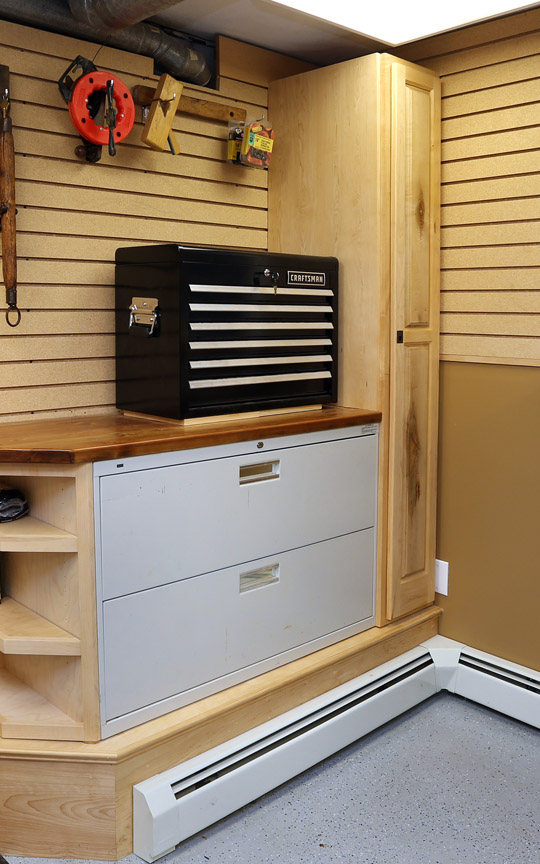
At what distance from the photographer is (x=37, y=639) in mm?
2174

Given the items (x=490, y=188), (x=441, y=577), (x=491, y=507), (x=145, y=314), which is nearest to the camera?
(x=145, y=314)

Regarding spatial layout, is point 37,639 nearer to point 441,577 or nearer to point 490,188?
point 441,577

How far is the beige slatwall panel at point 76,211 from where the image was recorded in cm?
256

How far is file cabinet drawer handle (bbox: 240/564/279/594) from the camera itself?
2.58 metres

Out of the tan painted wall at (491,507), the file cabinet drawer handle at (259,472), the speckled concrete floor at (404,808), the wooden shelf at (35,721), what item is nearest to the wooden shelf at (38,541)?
the wooden shelf at (35,721)

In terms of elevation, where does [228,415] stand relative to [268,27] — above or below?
below

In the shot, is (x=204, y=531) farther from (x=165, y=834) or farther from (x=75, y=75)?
(x=75, y=75)

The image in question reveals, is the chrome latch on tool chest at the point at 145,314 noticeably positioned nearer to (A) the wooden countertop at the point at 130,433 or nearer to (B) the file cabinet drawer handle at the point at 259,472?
(A) the wooden countertop at the point at 130,433

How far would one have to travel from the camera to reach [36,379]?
105 inches

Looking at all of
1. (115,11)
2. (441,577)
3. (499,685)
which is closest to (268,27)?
(115,11)

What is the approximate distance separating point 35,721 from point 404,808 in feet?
3.84

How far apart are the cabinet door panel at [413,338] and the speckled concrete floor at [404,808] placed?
545 millimetres

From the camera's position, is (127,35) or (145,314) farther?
(127,35)

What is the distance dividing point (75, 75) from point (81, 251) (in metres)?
0.56
